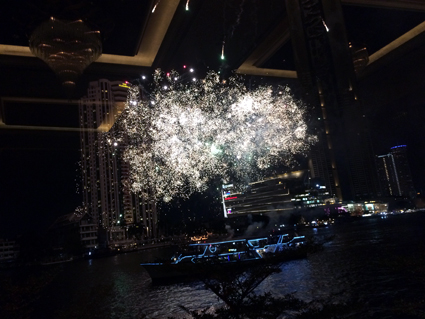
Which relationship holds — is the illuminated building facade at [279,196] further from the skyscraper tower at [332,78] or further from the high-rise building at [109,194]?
the skyscraper tower at [332,78]

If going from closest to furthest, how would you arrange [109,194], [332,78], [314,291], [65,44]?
1. [65,44]
2. [332,78]
3. [314,291]
4. [109,194]

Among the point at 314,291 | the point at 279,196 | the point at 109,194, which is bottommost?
the point at 314,291

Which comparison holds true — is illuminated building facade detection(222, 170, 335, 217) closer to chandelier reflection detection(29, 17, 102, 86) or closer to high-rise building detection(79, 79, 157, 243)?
high-rise building detection(79, 79, 157, 243)

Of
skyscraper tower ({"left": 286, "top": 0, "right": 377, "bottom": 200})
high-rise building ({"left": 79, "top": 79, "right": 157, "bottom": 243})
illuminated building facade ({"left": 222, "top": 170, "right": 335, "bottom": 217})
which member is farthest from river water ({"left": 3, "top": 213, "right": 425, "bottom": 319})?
illuminated building facade ({"left": 222, "top": 170, "right": 335, "bottom": 217})

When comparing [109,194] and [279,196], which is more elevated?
[109,194]

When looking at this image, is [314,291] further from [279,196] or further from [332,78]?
[279,196]

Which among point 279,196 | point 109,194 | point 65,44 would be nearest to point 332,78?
point 65,44
